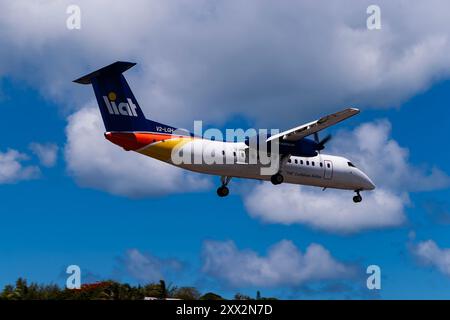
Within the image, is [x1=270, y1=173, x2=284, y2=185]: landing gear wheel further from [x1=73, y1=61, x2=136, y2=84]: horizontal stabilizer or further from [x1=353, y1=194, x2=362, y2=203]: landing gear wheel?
[x1=73, y1=61, x2=136, y2=84]: horizontal stabilizer

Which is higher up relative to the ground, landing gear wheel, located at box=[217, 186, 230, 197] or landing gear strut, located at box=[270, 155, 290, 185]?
landing gear strut, located at box=[270, 155, 290, 185]

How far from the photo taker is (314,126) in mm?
44219

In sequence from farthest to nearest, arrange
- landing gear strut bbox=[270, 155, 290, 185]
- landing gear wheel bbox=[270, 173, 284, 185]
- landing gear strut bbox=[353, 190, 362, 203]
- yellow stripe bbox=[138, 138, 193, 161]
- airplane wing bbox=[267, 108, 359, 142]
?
landing gear strut bbox=[353, 190, 362, 203] < landing gear wheel bbox=[270, 173, 284, 185] < landing gear strut bbox=[270, 155, 290, 185] < yellow stripe bbox=[138, 138, 193, 161] < airplane wing bbox=[267, 108, 359, 142]

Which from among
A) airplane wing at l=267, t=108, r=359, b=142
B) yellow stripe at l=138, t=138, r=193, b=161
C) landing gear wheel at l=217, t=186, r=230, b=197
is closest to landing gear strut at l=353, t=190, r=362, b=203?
airplane wing at l=267, t=108, r=359, b=142

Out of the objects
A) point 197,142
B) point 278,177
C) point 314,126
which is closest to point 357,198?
point 278,177

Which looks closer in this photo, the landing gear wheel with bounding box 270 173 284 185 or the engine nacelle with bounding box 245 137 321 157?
the engine nacelle with bounding box 245 137 321 157

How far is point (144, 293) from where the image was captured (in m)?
63.6

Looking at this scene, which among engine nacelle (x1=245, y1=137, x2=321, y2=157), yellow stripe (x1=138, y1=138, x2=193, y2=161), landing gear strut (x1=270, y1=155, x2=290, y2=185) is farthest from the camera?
landing gear strut (x1=270, y1=155, x2=290, y2=185)

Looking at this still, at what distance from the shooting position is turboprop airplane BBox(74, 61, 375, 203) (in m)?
42.0

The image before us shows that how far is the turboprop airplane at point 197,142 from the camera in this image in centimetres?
4200
